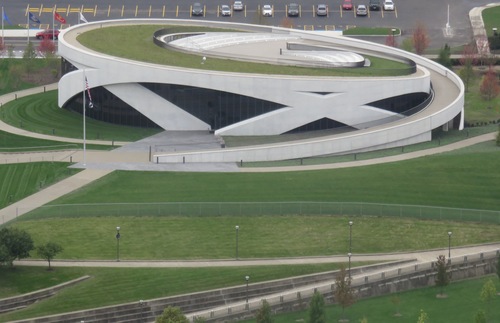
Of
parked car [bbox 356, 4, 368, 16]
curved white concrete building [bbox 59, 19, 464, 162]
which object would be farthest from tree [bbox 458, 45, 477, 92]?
parked car [bbox 356, 4, 368, 16]

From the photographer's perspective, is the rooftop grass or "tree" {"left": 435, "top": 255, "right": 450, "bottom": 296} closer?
"tree" {"left": 435, "top": 255, "right": 450, "bottom": 296}

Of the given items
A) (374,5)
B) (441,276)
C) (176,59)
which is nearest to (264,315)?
(441,276)

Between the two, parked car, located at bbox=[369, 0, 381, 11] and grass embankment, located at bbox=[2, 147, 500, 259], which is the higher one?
parked car, located at bbox=[369, 0, 381, 11]

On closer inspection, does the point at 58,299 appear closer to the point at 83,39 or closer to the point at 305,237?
the point at 305,237

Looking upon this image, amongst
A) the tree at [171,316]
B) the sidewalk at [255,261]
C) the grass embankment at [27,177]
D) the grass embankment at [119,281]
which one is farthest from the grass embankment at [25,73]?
the tree at [171,316]

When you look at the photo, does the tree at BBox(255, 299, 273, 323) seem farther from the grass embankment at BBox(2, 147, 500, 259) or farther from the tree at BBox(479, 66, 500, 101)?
the tree at BBox(479, 66, 500, 101)

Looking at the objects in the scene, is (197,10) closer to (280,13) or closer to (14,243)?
(280,13)
